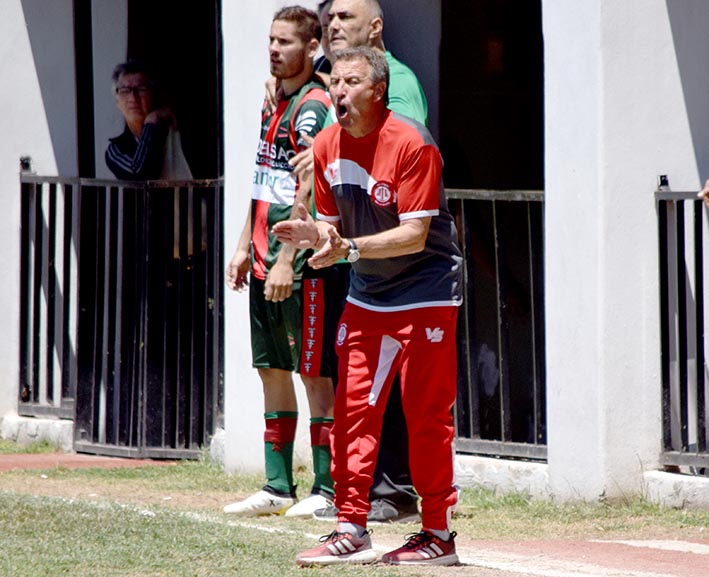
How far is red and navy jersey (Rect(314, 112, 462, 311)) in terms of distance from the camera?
5.96 meters

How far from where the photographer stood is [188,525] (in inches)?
263

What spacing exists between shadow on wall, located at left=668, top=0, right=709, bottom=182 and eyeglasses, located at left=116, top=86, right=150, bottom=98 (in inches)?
156

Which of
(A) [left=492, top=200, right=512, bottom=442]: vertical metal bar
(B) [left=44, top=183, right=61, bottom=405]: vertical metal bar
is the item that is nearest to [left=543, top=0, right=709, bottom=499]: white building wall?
(A) [left=492, top=200, right=512, bottom=442]: vertical metal bar

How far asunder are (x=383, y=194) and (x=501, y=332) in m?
2.68

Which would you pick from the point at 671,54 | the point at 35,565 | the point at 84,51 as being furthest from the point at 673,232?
the point at 84,51

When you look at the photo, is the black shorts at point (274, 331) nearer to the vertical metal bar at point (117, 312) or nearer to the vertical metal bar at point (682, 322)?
the vertical metal bar at point (682, 322)

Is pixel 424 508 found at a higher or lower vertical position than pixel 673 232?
lower

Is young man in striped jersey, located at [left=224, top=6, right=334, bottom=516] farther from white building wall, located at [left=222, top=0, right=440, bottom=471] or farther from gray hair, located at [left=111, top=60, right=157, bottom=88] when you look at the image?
gray hair, located at [left=111, top=60, right=157, bottom=88]

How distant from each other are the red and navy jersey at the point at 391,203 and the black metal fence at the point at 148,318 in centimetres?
363

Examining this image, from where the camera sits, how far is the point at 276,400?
303 inches

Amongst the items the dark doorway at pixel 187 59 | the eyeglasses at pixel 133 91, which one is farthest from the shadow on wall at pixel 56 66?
the eyeglasses at pixel 133 91

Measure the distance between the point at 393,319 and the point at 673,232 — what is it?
7.37 ft

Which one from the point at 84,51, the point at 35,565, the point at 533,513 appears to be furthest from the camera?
the point at 84,51

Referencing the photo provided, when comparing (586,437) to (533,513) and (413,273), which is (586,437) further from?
(413,273)
